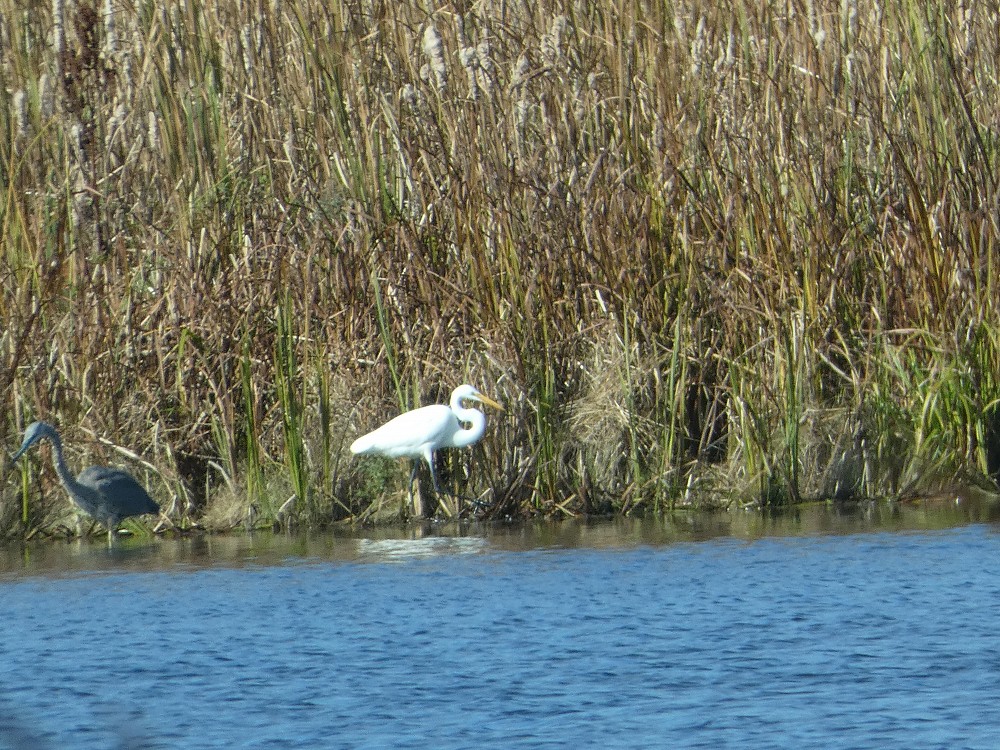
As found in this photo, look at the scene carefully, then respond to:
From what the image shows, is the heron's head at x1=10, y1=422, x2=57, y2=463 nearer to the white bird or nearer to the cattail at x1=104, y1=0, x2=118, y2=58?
the white bird

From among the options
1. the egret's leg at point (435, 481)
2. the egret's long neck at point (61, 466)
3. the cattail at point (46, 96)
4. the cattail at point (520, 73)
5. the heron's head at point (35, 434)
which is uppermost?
the cattail at point (46, 96)

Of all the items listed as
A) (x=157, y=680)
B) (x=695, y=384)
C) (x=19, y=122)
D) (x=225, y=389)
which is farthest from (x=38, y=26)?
(x=157, y=680)

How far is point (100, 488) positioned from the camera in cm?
724

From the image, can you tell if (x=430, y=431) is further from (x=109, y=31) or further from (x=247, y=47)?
(x=109, y=31)

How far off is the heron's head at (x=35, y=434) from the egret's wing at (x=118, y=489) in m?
0.22

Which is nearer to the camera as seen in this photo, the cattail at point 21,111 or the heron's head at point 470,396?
the heron's head at point 470,396

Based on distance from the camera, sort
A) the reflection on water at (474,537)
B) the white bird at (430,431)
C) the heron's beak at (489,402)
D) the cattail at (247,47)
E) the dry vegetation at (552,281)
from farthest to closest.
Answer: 1. the cattail at (247,47)
2. the dry vegetation at (552,281)
3. the heron's beak at (489,402)
4. the white bird at (430,431)
5. the reflection on water at (474,537)

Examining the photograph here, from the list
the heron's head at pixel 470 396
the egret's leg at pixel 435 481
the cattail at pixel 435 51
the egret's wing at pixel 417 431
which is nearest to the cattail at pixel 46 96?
the cattail at pixel 435 51

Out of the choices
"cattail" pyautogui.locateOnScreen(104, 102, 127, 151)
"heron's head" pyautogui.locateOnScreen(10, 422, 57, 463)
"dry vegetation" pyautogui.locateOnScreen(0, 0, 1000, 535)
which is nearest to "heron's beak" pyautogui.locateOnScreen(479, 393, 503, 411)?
"dry vegetation" pyautogui.locateOnScreen(0, 0, 1000, 535)

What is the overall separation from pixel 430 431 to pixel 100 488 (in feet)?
4.58

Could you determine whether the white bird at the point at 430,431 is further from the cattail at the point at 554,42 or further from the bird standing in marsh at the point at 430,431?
the cattail at the point at 554,42

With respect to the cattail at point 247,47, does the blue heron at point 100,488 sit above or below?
below

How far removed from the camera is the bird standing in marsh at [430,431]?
7344 mm

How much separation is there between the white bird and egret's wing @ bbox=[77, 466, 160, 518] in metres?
0.94
